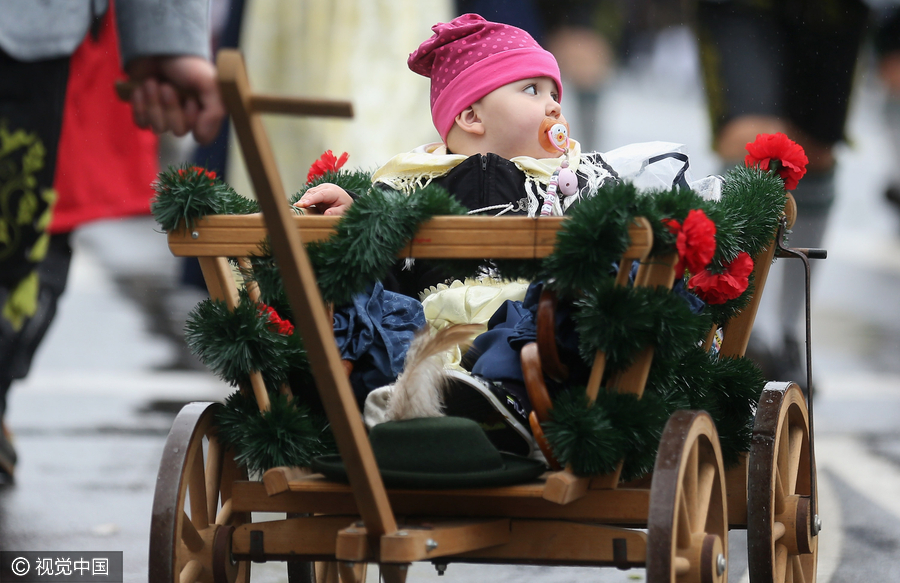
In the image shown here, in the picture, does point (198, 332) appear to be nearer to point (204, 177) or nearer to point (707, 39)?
point (204, 177)

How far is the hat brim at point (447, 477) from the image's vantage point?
1975 millimetres

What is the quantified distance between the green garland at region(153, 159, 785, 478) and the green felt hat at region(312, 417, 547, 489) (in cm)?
13

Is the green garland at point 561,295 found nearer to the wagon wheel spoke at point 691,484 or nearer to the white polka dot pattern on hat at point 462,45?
the wagon wheel spoke at point 691,484

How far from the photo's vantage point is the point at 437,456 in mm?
1997

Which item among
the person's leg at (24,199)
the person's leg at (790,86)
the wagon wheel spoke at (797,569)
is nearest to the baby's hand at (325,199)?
the wagon wheel spoke at (797,569)

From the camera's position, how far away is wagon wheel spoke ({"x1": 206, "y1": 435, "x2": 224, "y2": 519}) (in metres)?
2.29

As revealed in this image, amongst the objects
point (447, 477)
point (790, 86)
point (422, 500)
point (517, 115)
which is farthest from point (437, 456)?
point (790, 86)

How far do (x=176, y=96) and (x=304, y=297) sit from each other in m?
1.11

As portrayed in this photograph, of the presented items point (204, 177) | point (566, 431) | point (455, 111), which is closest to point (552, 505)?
point (566, 431)

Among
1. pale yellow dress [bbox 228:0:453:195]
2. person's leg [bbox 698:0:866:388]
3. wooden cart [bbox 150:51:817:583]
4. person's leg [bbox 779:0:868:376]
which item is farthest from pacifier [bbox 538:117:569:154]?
pale yellow dress [bbox 228:0:453:195]

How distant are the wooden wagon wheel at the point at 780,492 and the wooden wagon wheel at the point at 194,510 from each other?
3.48 ft

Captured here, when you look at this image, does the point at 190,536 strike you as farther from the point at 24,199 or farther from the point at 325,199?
the point at 24,199

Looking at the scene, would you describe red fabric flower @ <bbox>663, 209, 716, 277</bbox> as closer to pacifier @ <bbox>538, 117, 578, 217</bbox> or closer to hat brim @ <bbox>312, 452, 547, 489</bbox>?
hat brim @ <bbox>312, 452, 547, 489</bbox>

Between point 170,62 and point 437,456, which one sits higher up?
point 170,62
